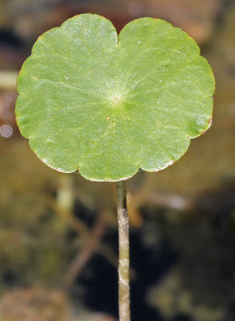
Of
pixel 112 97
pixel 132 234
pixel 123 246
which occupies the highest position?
pixel 112 97

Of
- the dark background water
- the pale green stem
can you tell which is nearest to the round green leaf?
the pale green stem

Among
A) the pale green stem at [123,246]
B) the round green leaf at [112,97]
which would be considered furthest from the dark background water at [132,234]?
the round green leaf at [112,97]

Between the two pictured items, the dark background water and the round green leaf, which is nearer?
the round green leaf

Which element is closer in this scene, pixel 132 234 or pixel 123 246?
pixel 123 246

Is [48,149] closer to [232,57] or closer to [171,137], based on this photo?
[171,137]

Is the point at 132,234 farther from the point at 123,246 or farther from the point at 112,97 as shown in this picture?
the point at 112,97

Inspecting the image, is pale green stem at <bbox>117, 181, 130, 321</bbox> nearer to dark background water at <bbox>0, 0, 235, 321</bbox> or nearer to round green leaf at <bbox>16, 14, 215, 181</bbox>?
round green leaf at <bbox>16, 14, 215, 181</bbox>

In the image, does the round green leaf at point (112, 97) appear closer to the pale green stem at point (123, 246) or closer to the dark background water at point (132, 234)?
the pale green stem at point (123, 246)

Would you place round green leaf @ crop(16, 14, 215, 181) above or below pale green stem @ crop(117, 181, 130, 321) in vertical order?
above

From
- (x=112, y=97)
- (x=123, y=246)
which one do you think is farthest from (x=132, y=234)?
(x=112, y=97)
